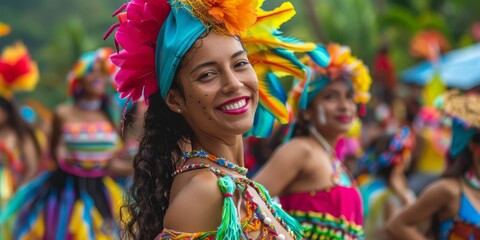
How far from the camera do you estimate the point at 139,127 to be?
3498 millimetres

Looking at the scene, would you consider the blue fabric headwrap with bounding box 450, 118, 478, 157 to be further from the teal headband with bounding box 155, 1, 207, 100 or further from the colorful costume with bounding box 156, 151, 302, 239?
the teal headband with bounding box 155, 1, 207, 100

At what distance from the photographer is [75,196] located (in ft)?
26.0

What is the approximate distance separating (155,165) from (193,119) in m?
0.24

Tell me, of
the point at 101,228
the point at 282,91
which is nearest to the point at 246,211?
the point at 282,91

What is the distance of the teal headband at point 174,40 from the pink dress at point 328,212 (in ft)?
6.46

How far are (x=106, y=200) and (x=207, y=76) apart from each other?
5137 millimetres

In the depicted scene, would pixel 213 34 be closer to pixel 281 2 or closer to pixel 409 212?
pixel 281 2

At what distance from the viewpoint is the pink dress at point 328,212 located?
488 cm

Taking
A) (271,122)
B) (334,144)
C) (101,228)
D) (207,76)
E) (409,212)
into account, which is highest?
(207,76)

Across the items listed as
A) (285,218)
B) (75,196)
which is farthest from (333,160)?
(75,196)

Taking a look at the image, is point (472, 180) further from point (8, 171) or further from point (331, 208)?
point (8, 171)

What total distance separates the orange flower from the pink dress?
1956 mm

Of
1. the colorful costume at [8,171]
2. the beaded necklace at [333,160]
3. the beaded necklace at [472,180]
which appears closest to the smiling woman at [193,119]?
the beaded necklace at [333,160]

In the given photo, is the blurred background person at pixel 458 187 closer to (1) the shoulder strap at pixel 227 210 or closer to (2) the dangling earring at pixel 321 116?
(2) the dangling earring at pixel 321 116
